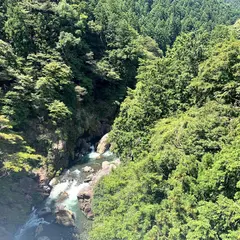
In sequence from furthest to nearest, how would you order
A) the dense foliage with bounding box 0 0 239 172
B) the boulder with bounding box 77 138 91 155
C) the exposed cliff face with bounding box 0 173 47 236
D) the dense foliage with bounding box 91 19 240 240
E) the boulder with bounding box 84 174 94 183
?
1. the boulder with bounding box 77 138 91 155
2. the boulder with bounding box 84 174 94 183
3. the dense foliage with bounding box 0 0 239 172
4. the exposed cliff face with bounding box 0 173 47 236
5. the dense foliage with bounding box 91 19 240 240

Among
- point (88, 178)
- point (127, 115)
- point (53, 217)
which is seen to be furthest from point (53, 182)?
point (127, 115)

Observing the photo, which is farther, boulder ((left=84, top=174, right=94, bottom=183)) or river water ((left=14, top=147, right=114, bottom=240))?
boulder ((left=84, top=174, right=94, bottom=183))

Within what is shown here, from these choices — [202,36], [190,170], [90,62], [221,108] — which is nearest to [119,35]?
[90,62]

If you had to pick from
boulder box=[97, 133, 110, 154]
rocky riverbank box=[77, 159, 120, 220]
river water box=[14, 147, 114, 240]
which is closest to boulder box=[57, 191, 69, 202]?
river water box=[14, 147, 114, 240]

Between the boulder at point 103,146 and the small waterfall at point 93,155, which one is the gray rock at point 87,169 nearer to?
the small waterfall at point 93,155

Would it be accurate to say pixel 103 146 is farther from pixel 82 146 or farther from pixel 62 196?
pixel 62 196

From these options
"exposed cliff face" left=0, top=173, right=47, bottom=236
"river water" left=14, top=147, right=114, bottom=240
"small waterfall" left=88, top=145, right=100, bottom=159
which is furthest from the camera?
"small waterfall" left=88, top=145, right=100, bottom=159

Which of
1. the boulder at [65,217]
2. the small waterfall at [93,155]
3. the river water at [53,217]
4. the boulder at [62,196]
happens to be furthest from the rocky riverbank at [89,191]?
the small waterfall at [93,155]

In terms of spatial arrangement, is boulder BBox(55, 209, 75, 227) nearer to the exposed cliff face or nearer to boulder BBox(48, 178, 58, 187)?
the exposed cliff face
